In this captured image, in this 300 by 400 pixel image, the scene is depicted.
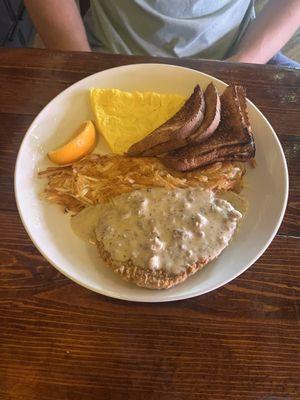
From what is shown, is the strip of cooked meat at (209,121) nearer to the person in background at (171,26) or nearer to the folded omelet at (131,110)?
the folded omelet at (131,110)

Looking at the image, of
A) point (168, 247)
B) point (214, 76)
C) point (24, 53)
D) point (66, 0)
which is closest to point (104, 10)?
point (66, 0)

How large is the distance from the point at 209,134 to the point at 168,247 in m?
0.37

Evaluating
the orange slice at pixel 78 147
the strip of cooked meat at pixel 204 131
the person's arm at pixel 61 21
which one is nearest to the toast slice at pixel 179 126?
the strip of cooked meat at pixel 204 131

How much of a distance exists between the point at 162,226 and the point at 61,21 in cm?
92

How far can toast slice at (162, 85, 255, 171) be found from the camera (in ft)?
3.53

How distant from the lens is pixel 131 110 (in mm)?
1190

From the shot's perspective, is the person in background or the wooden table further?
the person in background

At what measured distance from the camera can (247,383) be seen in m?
0.84

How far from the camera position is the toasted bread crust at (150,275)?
860mm

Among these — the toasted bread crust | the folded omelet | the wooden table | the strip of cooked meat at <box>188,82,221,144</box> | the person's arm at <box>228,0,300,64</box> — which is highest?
the person's arm at <box>228,0,300,64</box>

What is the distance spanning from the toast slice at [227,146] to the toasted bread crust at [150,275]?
31 cm

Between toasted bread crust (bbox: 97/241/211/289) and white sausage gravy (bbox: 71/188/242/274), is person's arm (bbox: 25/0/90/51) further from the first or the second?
toasted bread crust (bbox: 97/241/211/289)

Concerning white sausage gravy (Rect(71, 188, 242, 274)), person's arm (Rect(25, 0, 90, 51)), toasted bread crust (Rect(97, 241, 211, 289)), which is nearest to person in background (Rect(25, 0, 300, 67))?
person's arm (Rect(25, 0, 90, 51))

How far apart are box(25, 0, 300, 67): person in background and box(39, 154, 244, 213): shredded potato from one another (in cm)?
55
